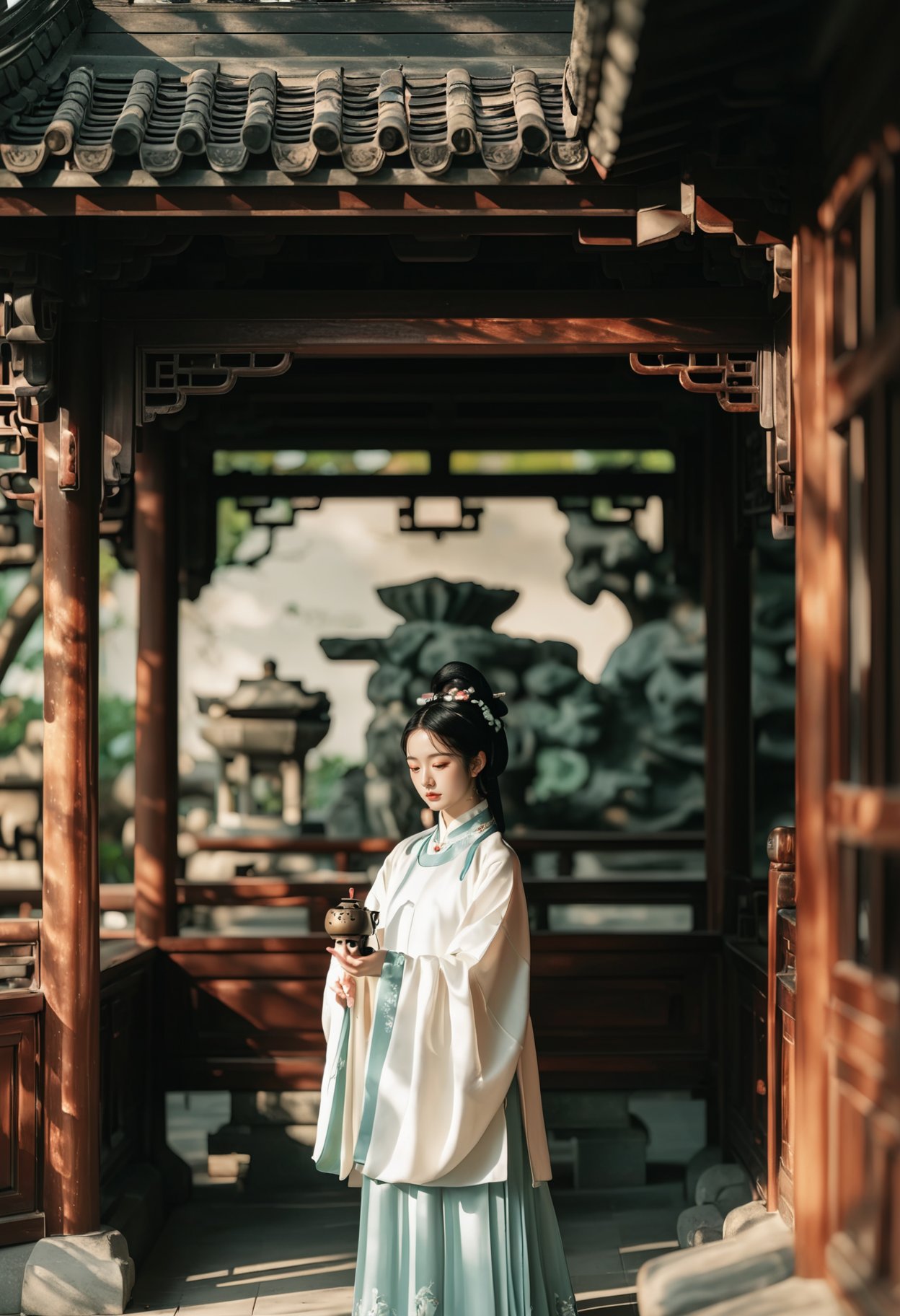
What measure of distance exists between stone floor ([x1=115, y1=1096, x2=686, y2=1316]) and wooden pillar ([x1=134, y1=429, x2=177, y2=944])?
113cm

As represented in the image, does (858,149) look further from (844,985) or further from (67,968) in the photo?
(67,968)

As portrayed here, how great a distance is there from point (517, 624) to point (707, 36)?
50.0 feet

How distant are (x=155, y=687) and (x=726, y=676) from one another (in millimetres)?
2283

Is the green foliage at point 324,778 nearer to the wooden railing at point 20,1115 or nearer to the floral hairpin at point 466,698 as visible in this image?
the wooden railing at point 20,1115

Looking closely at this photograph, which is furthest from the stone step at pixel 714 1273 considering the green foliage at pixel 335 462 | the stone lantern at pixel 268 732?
the green foliage at pixel 335 462

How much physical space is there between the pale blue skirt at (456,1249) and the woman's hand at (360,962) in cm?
49

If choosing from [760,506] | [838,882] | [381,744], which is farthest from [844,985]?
[381,744]

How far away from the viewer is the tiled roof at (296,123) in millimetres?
3453

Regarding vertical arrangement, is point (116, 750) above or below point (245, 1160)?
above

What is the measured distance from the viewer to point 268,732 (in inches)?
345

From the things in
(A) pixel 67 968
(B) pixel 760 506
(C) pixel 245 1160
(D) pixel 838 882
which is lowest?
(C) pixel 245 1160

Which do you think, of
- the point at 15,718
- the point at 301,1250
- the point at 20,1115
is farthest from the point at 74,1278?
the point at 15,718

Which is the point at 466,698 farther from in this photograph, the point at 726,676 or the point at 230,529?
the point at 230,529

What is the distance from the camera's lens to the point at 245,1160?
5789 millimetres
